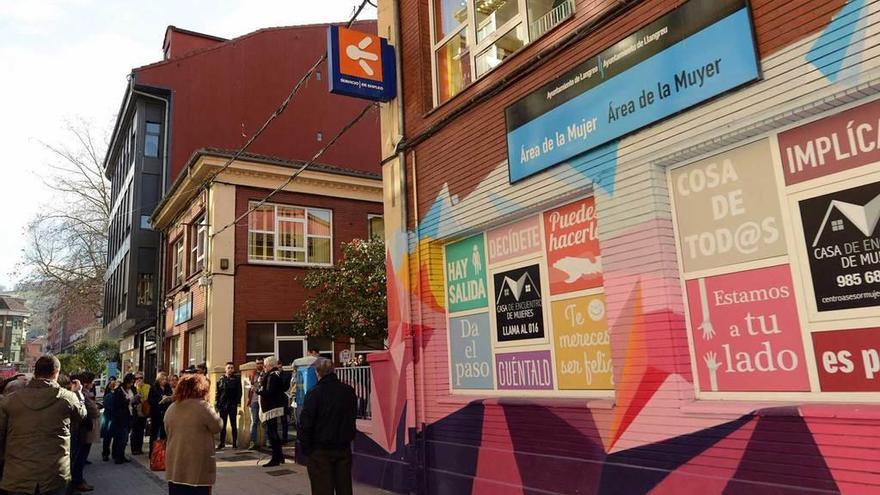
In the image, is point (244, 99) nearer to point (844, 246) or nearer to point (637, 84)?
point (637, 84)

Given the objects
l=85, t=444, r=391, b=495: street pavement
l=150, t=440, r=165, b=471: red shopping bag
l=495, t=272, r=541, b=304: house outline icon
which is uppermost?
l=495, t=272, r=541, b=304: house outline icon

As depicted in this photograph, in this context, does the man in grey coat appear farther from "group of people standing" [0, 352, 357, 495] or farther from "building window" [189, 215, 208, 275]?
"building window" [189, 215, 208, 275]

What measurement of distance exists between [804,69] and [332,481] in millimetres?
5173

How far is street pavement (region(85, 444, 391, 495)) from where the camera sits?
826 cm

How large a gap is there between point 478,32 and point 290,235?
12.2m

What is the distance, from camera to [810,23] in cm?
414

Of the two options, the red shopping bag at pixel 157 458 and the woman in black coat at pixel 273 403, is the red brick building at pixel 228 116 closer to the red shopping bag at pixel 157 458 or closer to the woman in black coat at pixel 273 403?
the woman in black coat at pixel 273 403

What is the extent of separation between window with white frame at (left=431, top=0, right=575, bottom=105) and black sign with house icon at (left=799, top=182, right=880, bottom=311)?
10.4 ft

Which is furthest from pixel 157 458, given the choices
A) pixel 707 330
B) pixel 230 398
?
pixel 707 330

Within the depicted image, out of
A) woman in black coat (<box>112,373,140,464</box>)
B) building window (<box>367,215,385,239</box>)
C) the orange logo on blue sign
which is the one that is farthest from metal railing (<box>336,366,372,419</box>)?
building window (<box>367,215,385,239</box>)

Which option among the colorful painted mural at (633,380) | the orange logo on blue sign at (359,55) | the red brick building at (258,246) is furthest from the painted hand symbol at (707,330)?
the red brick building at (258,246)

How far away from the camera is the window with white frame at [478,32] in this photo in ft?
22.2

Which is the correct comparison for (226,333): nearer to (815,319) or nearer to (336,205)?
(336,205)

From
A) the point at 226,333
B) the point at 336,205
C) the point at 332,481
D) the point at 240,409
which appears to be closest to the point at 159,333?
the point at 226,333
